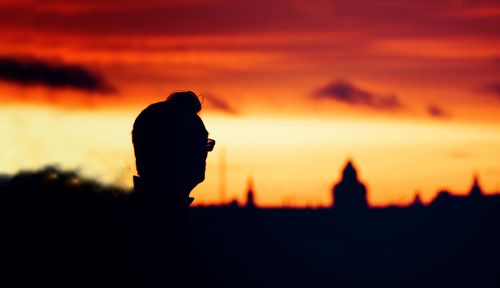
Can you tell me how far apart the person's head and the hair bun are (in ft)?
0.20

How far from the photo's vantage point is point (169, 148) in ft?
13.5

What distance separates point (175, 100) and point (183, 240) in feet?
1.87

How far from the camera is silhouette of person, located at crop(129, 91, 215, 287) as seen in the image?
4.00 meters

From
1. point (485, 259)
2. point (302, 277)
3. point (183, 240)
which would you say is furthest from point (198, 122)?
point (485, 259)

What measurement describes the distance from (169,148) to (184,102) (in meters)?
0.30

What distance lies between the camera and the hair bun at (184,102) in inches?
169

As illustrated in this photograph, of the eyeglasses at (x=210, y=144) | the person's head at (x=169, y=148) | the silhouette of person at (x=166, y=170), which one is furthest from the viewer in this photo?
the eyeglasses at (x=210, y=144)

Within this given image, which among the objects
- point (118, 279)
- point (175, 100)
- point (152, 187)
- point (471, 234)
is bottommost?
point (118, 279)

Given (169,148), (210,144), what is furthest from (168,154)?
(210,144)

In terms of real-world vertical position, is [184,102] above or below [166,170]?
above

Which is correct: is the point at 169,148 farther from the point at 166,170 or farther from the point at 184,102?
the point at 184,102

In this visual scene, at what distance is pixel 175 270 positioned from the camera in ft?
12.7

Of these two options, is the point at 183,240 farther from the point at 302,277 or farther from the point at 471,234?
the point at 471,234

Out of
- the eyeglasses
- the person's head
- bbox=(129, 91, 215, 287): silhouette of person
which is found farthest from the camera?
the eyeglasses
